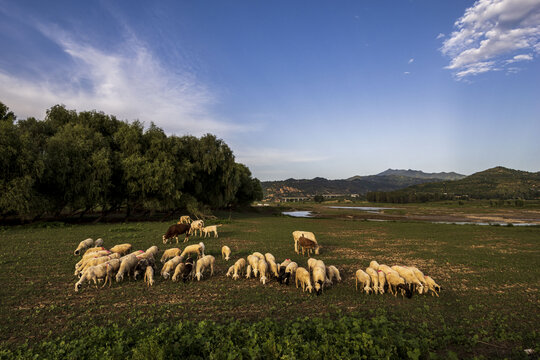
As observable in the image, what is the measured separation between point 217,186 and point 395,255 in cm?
2957

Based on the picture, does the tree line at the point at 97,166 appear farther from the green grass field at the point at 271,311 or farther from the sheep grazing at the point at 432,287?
the sheep grazing at the point at 432,287

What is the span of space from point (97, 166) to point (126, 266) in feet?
67.8

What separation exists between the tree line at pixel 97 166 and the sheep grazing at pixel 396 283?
2581 centimetres

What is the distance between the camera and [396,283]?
8.40 m

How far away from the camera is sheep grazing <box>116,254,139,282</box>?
9359 millimetres

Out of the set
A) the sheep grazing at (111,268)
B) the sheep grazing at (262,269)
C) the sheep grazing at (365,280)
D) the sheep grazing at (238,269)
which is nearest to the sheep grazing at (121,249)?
→ the sheep grazing at (111,268)

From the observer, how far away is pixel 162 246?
16.0m

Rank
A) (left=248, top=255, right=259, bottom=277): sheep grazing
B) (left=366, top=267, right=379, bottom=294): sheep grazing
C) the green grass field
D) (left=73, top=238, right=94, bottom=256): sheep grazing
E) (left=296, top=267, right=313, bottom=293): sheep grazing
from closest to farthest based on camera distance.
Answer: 1. the green grass field
2. (left=366, top=267, right=379, bottom=294): sheep grazing
3. (left=296, top=267, right=313, bottom=293): sheep grazing
4. (left=248, top=255, right=259, bottom=277): sheep grazing
5. (left=73, top=238, right=94, bottom=256): sheep grazing

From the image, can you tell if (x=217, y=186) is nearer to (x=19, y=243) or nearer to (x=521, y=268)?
(x=19, y=243)

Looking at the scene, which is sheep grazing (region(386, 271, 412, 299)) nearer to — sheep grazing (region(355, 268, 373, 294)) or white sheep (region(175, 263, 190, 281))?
sheep grazing (region(355, 268, 373, 294))

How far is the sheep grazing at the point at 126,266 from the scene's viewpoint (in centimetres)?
936

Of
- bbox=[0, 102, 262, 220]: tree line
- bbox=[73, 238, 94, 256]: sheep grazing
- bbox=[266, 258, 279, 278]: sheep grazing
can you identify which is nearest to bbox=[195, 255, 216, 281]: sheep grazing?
bbox=[266, 258, 279, 278]: sheep grazing

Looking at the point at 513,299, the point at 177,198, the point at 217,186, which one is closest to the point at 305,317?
the point at 513,299

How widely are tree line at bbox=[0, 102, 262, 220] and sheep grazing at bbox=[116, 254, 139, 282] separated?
57.6ft
